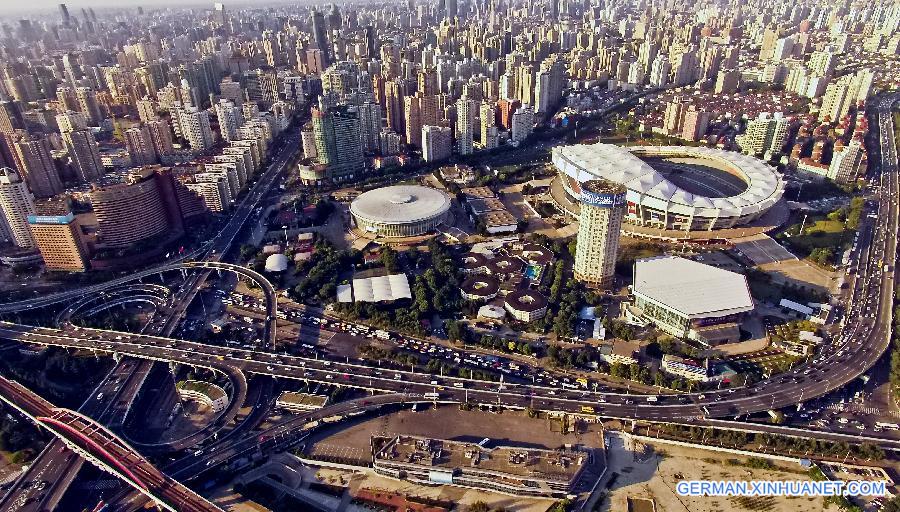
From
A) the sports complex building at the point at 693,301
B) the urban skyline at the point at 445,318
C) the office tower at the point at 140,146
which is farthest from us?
the office tower at the point at 140,146

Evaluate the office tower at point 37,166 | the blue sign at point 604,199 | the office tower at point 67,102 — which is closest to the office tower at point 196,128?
the office tower at point 37,166

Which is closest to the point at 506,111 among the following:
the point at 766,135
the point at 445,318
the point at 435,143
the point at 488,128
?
the point at 488,128

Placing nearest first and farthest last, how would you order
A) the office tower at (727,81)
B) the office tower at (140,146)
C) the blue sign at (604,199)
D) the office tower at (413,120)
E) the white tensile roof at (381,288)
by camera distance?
1. the blue sign at (604,199)
2. the white tensile roof at (381,288)
3. the office tower at (140,146)
4. the office tower at (413,120)
5. the office tower at (727,81)

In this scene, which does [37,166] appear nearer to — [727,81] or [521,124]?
[521,124]

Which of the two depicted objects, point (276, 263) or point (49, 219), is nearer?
point (49, 219)

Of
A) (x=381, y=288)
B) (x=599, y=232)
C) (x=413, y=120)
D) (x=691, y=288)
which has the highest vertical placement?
(x=599, y=232)

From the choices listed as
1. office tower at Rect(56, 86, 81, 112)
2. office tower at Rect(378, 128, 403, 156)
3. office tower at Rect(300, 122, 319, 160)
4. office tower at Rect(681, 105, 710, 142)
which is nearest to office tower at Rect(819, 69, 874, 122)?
office tower at Rect(681, 105, 710, 142)

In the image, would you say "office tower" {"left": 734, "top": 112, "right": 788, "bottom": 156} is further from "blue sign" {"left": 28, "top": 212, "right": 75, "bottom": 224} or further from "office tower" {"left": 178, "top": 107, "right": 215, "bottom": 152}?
"blue sign" {"left": 28, "top": 212, "right": 75, "bottom": 224}

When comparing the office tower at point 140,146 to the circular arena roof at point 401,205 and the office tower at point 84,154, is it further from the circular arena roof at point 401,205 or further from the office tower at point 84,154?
the circular arena roof at point 401,205
